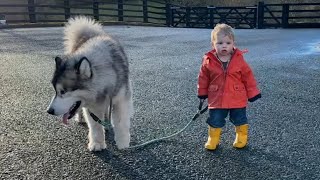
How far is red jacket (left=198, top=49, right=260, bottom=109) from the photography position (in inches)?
133

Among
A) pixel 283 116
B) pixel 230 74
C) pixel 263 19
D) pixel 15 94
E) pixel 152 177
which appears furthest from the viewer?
pixel 263 19

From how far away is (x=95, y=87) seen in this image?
3219 millimetres

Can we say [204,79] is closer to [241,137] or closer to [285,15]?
[241,137]

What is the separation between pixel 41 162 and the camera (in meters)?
3.22

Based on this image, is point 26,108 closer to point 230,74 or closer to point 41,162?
point 41,162

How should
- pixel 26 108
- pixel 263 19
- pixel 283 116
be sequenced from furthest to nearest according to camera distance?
pixel 263 19 < pixel 26 108 < pixel 283 116

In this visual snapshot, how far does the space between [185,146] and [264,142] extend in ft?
2.36

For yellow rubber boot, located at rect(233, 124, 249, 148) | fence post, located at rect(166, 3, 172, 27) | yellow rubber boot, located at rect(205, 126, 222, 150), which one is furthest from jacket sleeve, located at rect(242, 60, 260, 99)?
fence post, located at rect(166, 3, 172, 27)

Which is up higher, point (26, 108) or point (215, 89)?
point (215, 89)

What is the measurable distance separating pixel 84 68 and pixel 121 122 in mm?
687

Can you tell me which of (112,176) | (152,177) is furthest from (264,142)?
(112,176)

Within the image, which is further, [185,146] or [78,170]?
[185,146]

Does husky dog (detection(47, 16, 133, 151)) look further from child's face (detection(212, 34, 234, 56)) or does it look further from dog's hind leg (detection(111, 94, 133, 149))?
child's face (detection(212, 34, 234, 56))

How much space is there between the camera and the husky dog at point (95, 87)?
10.2 ft
